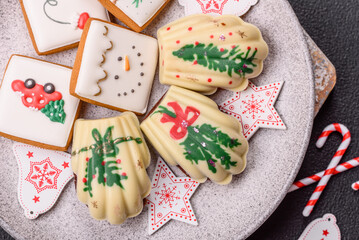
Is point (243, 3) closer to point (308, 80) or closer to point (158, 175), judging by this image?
point (308, 80)

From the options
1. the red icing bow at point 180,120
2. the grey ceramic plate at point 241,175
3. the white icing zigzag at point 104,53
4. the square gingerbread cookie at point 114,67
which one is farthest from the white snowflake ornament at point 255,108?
the white icing zigzag at point 104,53

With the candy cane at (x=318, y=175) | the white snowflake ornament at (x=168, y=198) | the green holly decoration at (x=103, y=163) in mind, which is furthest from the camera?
the candy cane at (x=318, y=175)

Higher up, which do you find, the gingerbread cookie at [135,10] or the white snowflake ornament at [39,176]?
the gingerbread cookie at [135,10]

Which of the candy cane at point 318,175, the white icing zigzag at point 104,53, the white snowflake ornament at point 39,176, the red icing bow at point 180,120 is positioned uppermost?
the white icing zigzag at point 104,53

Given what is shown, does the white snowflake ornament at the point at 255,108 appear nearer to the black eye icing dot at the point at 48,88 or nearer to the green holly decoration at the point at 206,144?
the green holly decoration at the point at 206,144

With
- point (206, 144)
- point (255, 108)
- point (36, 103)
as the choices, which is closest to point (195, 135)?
point (206, 144)

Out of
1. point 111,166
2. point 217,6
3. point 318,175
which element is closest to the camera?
point 111,166

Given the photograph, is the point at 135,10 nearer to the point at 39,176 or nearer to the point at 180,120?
the point at 180,120
